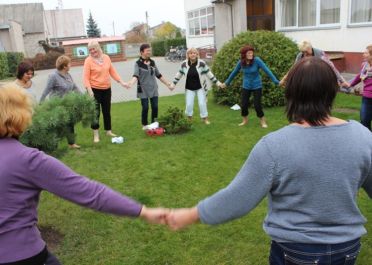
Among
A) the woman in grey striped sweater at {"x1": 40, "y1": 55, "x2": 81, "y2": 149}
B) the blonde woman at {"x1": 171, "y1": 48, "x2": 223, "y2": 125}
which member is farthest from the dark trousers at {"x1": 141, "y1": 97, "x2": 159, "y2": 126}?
the woman in grey striped sweater at {"x1": 40, "y1": 55, "x2": 81, "y2": 149}

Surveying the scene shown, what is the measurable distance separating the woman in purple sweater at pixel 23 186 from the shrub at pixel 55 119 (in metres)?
1.61

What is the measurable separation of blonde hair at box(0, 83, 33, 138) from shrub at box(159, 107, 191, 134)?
6721 millimetres

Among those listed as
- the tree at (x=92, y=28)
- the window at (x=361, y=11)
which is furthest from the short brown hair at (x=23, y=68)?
the tree at (x=92, y=28)

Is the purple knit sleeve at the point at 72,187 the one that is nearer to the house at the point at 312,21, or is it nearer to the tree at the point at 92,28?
the house at the point at 312,21

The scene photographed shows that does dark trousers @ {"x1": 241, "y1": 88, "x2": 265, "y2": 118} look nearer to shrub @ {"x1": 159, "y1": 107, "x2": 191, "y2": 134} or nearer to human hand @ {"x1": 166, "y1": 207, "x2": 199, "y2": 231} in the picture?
shrub @ {"x1": 159, "y1": 107, "x2": 191, "y2": 134}

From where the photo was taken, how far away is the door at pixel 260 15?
20.4 metres

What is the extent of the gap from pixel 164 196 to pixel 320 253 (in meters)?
3.63

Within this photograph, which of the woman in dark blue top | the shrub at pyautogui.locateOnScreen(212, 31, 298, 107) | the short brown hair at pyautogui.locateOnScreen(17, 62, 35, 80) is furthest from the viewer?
the shrub at pyautogui.locateOnScreen(212, 31, 298, 107)

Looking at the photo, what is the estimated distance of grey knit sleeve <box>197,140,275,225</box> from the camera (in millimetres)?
1817

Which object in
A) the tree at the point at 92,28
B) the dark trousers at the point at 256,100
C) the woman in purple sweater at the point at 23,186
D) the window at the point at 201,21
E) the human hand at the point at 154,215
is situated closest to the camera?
the woman in purple sweater at the point at 23,186

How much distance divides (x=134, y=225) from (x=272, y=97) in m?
6.93

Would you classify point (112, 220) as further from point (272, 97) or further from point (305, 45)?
point (272, 97)

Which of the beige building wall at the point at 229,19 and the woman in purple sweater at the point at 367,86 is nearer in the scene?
the woman in purple sweater at the point at 367,86

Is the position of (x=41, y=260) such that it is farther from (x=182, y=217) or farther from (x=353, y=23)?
(x=353, y=23)
